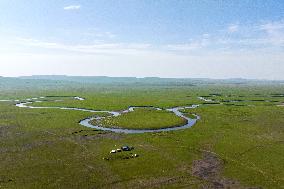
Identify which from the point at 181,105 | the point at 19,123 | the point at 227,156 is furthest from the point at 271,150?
the point at 181,105

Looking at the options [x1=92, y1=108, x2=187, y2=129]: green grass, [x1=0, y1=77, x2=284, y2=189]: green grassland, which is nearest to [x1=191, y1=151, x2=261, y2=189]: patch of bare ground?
[x1=0, y1=77, x2=284, y2=189]: green grassland

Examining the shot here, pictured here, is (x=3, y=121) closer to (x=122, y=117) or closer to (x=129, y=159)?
(x=122, y=117)

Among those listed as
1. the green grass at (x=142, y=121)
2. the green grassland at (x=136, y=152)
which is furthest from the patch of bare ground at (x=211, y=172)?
the green grass at (x=142, y=121)

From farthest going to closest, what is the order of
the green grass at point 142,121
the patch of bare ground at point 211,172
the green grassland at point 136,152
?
the green grass at point 142,121
the green grassland at point 136,152
the patch of bare ground at point 211,172

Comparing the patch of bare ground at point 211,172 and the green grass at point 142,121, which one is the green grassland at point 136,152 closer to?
the patch of bare ground at point 211,172

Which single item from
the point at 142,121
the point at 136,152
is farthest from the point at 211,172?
the point at 142,121

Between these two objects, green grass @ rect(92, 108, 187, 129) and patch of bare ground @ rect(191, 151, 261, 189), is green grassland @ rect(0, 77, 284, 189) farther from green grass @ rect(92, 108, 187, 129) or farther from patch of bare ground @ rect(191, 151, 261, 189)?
green grass @ rect(92, 108, 187, 129)

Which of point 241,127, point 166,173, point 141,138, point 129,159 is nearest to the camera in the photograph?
point 166,173

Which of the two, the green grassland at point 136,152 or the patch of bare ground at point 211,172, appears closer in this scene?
the patch of bare ground at point 211,172

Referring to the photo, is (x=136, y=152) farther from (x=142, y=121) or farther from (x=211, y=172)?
(x=142, y=121)
